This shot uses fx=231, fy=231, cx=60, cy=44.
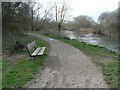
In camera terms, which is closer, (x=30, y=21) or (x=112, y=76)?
(x=112, y=76)

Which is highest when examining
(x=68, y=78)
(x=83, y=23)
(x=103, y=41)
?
(x=83, y=23)

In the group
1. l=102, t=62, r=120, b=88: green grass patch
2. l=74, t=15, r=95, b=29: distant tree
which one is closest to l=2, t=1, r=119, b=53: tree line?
l=74, t=15, r=95, b=29: distant tree

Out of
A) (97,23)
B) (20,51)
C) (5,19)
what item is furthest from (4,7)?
(97,23)

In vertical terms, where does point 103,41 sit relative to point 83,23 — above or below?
below

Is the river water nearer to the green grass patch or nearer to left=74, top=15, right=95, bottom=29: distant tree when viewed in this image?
the green grass patch

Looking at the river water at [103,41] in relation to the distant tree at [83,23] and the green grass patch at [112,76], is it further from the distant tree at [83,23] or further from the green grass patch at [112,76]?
the distant tree at [83,23]

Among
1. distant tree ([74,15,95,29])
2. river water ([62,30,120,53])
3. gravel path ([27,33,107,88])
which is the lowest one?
river water ([62,30,120,53])

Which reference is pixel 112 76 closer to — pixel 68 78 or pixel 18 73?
pixel 68 78

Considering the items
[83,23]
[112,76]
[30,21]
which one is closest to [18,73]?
[112,76]

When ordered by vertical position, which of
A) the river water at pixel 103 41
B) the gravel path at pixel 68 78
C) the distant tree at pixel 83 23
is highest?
the distant tree at pixel 83 23

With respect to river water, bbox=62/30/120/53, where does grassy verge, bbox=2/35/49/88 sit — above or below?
above

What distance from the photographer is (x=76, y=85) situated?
630 cm

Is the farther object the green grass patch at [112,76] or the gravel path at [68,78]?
the green grass patch at [112,76]

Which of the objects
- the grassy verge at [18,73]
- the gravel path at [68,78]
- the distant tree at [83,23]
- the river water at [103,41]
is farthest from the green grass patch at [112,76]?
the distant tree at [83,23]
